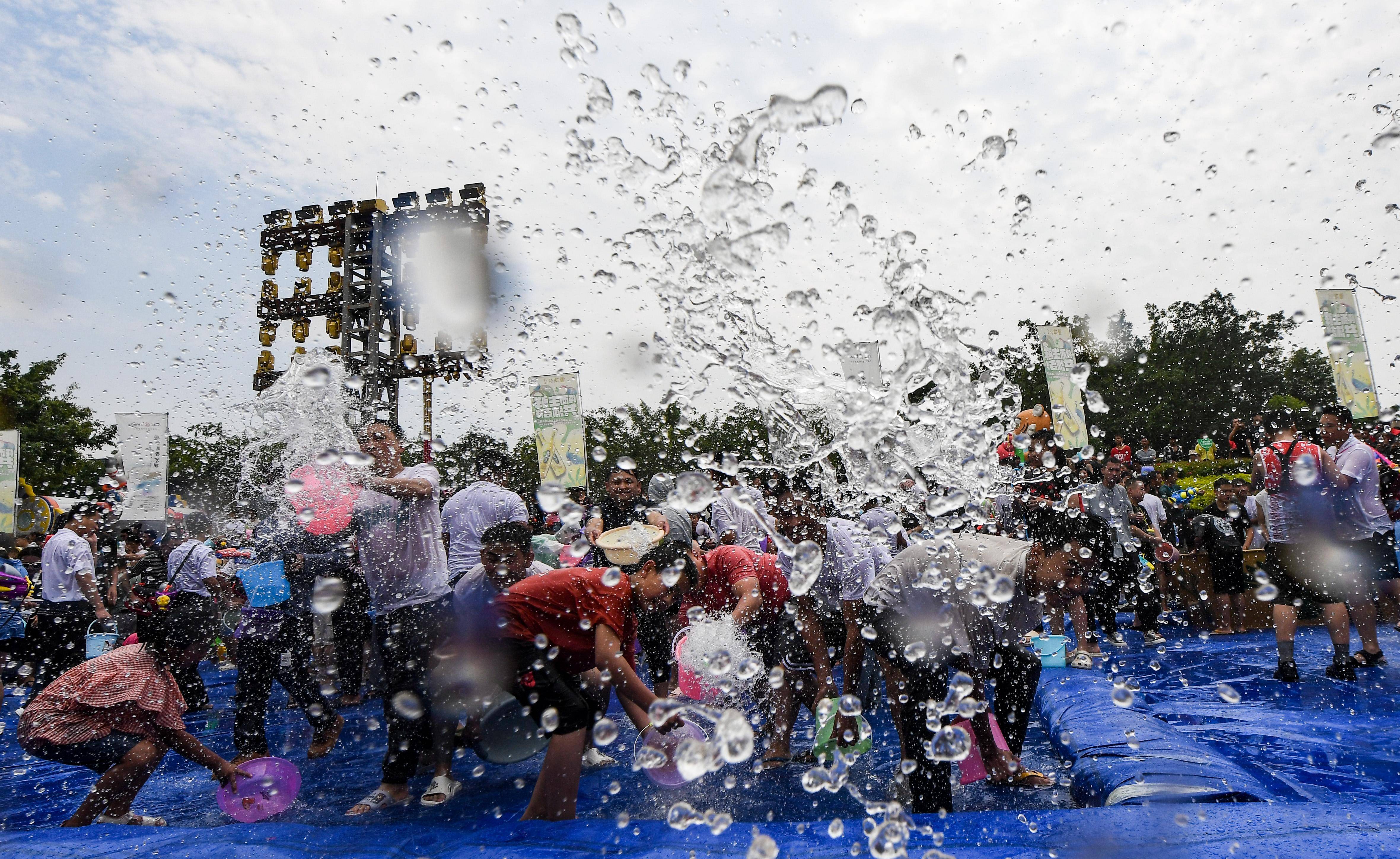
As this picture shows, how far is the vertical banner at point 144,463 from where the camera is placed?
1154cm

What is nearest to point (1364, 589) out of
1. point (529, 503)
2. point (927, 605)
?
point (927, 605)

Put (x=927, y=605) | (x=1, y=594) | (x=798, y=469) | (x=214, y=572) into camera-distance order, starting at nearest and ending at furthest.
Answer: (x=927, y=605) → (x=798, y=469) → (x=214, y=572) → (x=1, y=594)

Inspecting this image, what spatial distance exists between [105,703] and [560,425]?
7.08 m

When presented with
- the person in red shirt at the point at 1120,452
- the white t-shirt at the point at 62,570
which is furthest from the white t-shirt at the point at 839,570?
the white t-shirt at the point at 62,570

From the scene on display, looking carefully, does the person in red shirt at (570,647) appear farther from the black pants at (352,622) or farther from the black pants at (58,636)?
the black pants at (58,636)

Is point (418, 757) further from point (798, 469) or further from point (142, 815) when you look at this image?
point (798, 469)

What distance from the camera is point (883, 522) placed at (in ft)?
21.1

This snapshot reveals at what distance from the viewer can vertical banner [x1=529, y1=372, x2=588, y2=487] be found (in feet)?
33.9

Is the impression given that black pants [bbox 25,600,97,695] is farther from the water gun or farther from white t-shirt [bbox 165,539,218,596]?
the water gun

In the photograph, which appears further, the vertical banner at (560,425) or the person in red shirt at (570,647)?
the vertical banner at (560,425)

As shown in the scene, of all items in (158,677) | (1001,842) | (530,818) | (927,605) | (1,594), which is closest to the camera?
(1001,842)

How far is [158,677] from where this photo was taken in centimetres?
375

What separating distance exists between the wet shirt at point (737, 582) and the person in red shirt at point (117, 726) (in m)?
2.42

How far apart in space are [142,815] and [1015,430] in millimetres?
6440
